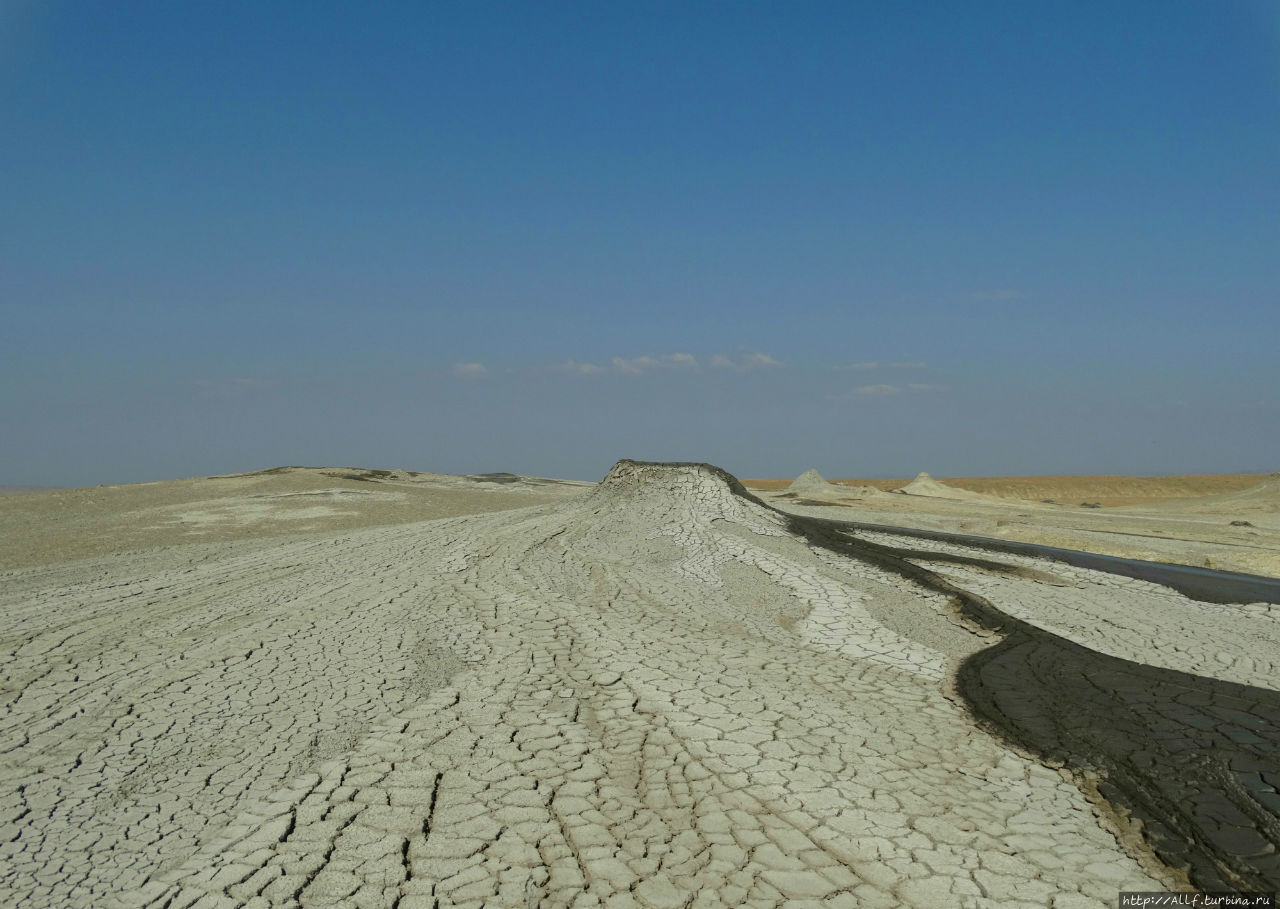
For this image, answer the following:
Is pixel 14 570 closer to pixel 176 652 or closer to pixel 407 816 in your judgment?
pixel 176 652

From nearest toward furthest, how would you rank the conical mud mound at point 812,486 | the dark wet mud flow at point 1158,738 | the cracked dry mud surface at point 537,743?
the cracked dry mud surface at point 537,743 → the dark wet mud flow at point 1158,738 → the conical mud mound at point 812,486

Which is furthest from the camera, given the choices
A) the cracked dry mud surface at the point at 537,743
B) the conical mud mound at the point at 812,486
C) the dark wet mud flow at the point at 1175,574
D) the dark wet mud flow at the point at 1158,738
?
the conical mud mound at the point at 812,486

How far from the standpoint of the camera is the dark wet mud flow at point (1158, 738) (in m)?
3.54

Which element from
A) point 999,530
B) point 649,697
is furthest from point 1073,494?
point 649,697

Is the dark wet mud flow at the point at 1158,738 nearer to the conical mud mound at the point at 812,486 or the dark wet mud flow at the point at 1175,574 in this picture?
the dark wet mud flow at the point at 1175,574

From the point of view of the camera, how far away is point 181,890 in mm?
3117

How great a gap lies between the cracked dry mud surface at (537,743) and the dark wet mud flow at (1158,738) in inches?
8.2

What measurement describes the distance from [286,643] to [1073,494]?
42878mm

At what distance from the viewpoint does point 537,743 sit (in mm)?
4383

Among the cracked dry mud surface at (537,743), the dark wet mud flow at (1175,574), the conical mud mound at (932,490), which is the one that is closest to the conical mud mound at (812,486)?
the conical mud mound at (932,490)

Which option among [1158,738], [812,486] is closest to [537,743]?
[1158,738]

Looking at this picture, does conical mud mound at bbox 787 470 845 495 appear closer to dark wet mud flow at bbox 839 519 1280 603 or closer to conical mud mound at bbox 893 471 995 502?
conical mud mound at bbox 893 471 995 502

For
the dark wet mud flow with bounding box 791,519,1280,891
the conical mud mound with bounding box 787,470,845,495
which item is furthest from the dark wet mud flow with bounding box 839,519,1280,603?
the conical mud mound with bounding box 787,470,845,495

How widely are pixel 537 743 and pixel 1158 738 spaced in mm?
3601
